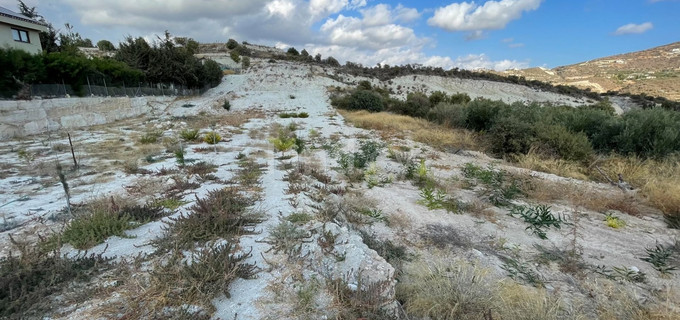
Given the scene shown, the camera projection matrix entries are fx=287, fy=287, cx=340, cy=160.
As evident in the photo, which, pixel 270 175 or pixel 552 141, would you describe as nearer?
pixel 270 175

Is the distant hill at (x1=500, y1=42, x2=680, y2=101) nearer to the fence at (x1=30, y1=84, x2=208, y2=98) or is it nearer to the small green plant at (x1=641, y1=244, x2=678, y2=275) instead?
the small green plant at (x1=641, y1=244, x2=678, y2=275)

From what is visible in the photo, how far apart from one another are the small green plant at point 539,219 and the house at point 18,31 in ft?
79.6

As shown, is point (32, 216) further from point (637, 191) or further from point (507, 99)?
point (507, 99)

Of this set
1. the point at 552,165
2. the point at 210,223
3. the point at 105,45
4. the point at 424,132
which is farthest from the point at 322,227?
the point at 105,45

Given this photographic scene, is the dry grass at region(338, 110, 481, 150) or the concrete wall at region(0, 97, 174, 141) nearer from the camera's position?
the concrete wall at region(0, 97, 174, 141)

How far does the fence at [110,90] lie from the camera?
12.1m

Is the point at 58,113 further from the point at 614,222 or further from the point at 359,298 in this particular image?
the point at 614,222

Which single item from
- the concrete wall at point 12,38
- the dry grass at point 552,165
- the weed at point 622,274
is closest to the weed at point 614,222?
the weed at point 622,274

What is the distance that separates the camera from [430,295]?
2555 millimetres

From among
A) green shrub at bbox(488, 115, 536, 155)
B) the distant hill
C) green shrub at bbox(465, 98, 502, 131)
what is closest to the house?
green shrub at bbox(465, 98, 502, 131)

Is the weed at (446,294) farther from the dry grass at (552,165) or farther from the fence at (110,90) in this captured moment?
the fence at (110,90)

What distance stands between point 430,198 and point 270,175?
334cm

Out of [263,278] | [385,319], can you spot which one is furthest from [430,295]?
[263,278]

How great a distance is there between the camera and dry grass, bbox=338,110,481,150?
1042 cm
